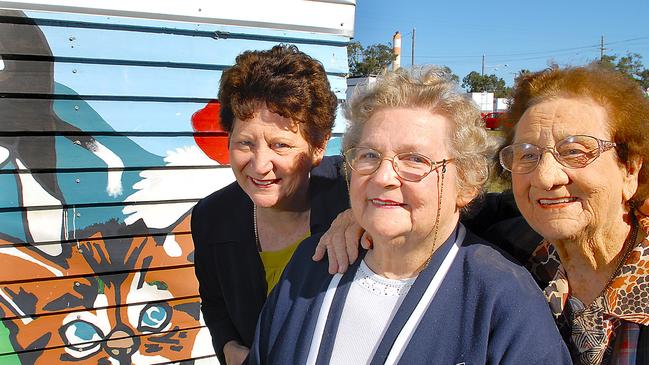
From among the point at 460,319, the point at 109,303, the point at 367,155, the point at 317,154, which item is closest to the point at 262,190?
the point at 317,154

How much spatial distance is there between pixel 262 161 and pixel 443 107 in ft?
2.47

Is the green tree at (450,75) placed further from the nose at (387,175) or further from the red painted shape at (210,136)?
the red painted shape at (210,136)

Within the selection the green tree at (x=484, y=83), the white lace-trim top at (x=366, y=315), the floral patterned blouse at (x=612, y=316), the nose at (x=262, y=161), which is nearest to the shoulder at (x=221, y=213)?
the nose at (x=262, y=161)

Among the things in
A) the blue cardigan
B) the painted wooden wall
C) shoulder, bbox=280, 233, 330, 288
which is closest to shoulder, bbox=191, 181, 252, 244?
shoulder, bbox=280, 233, 330, 288

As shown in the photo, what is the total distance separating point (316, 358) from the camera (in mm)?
1581

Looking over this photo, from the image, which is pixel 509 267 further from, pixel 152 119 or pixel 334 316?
pixel 152 119

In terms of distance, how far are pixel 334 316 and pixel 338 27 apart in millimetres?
2484

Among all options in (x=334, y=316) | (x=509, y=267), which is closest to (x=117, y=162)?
(x=334, y=316)

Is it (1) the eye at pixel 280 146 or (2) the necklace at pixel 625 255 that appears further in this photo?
(1) the eye at pixel 280 146

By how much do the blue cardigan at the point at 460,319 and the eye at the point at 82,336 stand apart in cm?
199

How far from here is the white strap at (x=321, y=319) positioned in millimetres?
1590

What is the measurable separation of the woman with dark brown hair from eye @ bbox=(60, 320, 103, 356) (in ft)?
4.33

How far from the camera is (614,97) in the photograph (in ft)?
4.75

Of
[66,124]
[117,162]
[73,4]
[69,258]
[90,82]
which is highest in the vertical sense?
[73,4]
